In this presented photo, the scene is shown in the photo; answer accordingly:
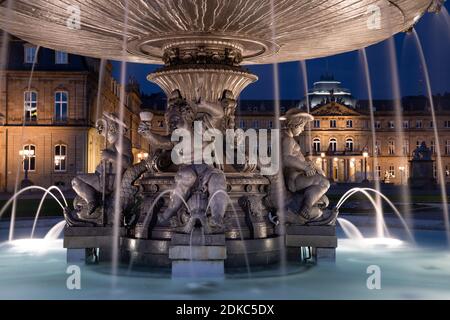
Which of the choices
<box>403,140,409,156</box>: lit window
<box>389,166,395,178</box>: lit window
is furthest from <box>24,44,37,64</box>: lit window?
<box>403,140,409,156</box>: lit window

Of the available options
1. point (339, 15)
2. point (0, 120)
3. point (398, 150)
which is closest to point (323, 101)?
point (398, 150)

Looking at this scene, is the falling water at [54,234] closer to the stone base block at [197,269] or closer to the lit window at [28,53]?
the stone base block at [197,269]

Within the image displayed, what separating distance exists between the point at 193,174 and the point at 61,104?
3830 cm

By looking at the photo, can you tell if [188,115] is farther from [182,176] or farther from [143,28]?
[143,28]

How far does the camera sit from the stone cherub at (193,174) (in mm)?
6336

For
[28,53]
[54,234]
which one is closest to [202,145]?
[54,234]

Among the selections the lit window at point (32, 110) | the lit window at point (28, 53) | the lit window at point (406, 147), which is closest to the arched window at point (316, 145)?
the lit window at point (406, 147)

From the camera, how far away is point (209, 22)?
6691 mm

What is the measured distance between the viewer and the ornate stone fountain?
637 cm

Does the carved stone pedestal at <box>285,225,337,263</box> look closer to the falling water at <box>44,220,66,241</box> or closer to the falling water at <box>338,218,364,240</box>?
the falling water at <box>338,218,364,240</box>

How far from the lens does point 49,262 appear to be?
731 centimetres
